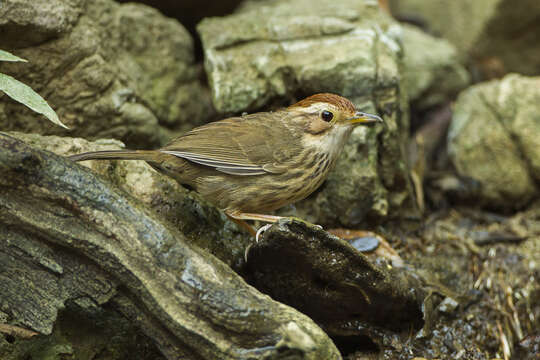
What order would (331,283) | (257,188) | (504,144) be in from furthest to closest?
1. (504,144)
2. (257,188)
3. (331,283)

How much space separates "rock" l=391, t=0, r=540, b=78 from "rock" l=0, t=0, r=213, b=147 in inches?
154

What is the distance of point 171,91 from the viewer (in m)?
5.52

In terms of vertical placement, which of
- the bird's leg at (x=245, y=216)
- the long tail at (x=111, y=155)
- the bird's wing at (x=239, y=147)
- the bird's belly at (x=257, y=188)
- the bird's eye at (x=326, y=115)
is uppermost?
the bird's eye at (x=326, y=115)

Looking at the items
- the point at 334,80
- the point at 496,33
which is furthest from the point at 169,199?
the point at 496,33

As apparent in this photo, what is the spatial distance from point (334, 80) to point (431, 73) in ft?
7.44

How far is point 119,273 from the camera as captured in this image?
9.61 feet

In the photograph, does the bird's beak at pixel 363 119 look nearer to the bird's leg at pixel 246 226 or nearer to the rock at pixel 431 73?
the bird's leg at pixel 246 226

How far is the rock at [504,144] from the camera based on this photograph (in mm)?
5520

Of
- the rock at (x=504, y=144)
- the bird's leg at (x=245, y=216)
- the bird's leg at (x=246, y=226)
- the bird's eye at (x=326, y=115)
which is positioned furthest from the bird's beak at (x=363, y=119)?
the rock at (x=504, y=144)

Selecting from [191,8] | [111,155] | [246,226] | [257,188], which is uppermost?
[191,8]

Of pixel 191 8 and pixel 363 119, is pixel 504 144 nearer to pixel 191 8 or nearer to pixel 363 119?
pixel 363 119

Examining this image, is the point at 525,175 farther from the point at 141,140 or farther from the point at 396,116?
the point at 141,140

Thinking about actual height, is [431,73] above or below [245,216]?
above

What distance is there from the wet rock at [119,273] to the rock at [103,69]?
151cm
